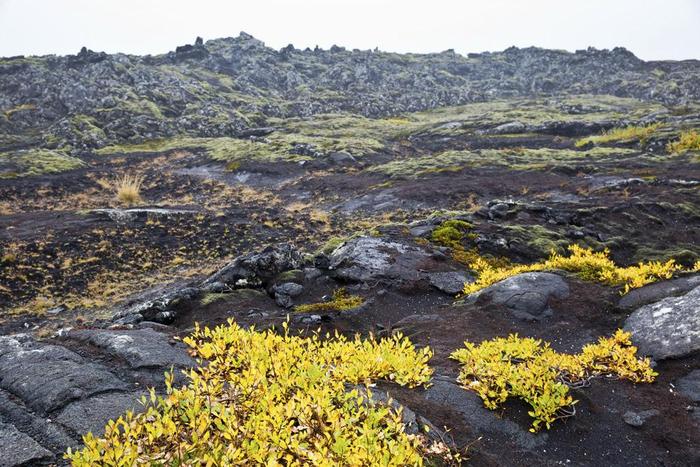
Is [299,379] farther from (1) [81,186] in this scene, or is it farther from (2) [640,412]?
(1) [81,186]

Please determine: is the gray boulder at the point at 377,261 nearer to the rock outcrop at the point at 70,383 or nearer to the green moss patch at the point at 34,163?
the rock outcrop at the point at 70,383

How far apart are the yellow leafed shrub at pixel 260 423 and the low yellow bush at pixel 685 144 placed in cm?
5497

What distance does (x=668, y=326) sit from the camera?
9.98 meters

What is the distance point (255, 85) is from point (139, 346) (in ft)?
438

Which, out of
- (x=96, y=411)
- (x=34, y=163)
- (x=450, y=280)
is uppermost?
(x=34, y=163)

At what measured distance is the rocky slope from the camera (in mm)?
78875

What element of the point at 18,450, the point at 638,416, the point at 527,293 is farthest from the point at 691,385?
the point at 18,450

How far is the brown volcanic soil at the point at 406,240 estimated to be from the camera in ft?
23.5

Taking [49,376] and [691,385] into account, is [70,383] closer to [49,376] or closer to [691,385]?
[49,376]

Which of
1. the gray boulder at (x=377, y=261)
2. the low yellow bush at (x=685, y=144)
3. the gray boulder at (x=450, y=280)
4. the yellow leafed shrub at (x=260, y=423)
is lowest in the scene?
the gray boulder at (x=450, y=280)

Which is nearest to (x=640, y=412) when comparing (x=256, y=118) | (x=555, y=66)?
(x=256, y=118)

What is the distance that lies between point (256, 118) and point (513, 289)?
88.6 meters

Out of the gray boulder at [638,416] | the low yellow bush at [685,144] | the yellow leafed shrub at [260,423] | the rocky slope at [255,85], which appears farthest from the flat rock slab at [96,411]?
the rocky slope at [255,85]

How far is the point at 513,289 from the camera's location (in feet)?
43.8
